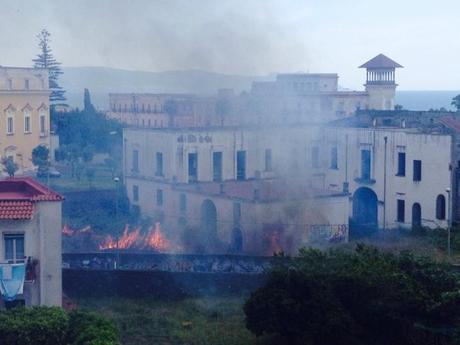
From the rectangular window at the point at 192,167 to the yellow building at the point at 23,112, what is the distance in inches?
378

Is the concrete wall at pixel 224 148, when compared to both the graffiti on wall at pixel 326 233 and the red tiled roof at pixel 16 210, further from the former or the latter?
the red tiled roof at pixel 16 210

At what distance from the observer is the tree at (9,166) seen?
33.5 meters

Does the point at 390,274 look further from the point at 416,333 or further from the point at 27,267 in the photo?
the point at 27,267

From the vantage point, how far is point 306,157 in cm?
3225

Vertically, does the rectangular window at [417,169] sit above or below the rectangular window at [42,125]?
below

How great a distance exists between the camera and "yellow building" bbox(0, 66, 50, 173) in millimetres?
37125

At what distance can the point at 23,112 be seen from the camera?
38250 millimetres

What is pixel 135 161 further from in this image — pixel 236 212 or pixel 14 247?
pixel 14 247

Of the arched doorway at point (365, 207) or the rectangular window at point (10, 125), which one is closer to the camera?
the arched doorway at point (365, 207)

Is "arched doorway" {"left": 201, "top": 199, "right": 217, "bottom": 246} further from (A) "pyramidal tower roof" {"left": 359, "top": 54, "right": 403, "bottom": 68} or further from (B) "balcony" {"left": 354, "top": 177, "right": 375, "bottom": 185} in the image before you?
(A) "pyramidal tower roof" {"left": 359, "top": 54, "right": 403, "bottom": 68}

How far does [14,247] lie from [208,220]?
11.8m

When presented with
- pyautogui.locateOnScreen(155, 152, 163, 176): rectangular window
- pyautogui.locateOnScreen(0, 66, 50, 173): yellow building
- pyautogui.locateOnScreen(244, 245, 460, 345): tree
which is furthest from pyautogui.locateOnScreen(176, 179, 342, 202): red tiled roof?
pyautogui.locateOnScreen(0, 66, 50, 173): yellow building

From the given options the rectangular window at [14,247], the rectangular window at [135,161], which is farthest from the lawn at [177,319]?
the rectangular window at [135,161]

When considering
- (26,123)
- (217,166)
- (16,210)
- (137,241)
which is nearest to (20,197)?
(16,210)
